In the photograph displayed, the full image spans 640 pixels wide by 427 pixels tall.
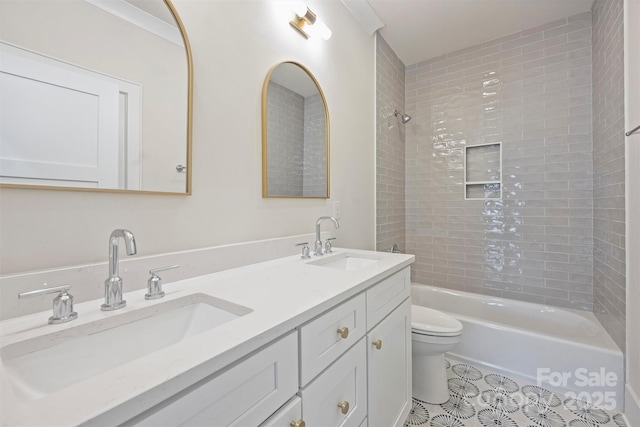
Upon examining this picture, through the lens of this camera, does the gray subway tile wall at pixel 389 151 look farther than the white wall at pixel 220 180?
Yes

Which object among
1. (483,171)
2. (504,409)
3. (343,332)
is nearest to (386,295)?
(343,332)

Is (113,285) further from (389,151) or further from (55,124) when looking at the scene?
(389,151)

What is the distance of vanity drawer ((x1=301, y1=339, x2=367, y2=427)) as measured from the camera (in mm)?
725

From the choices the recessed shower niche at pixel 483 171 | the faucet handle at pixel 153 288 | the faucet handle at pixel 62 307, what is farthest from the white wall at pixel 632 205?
the faucet handle at pixel 62 307

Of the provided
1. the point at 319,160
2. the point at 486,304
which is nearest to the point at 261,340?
the point at 319,160

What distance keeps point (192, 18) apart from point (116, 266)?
0.93 m

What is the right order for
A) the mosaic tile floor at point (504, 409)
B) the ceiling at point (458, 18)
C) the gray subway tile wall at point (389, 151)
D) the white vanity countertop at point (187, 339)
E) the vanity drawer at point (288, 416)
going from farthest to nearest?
the gray subway tile wall at point (389, 151), the ceiling at point (458, 18), the mosaic tile floor at point (504, 409), the vanity drawer at point (288, 416), the white vanity countertop at point (187, 339)

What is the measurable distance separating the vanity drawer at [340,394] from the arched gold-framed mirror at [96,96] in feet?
2.59

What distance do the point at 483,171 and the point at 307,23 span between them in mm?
1959

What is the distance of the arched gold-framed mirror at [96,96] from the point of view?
2.25ft

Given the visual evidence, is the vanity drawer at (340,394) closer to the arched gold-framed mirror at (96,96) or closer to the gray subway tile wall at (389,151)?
the arched gold-framed mirror at (96,96)

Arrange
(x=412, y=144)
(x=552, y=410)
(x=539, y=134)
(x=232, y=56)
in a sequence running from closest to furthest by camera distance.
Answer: (x=232, y=56) → (x=552, y=410) → (x=539, y=134) → (x=412, y=144)

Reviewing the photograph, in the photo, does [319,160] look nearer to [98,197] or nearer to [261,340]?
[98,197]

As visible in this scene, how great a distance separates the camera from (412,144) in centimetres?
288
